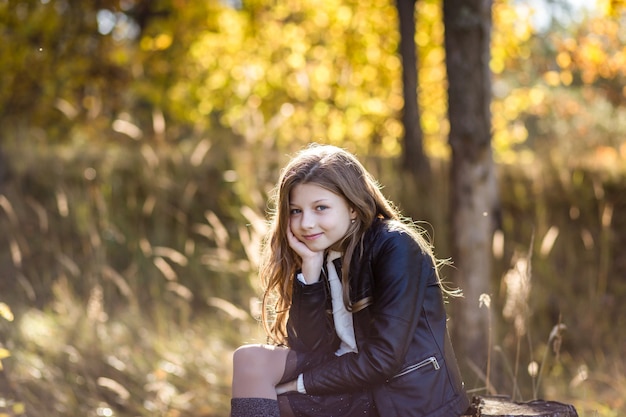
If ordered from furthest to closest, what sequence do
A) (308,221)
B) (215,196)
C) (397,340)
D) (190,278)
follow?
(215,196), (190,278), (308,221), (397,340)

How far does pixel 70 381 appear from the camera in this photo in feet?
14.8

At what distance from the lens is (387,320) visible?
248cm

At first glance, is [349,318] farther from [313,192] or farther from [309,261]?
[313,192]

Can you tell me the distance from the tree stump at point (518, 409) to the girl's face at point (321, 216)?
74 cm

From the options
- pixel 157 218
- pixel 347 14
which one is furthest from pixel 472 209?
pixel 347 14

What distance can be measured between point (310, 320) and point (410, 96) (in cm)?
525

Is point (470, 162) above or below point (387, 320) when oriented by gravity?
above

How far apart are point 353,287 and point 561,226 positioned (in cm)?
434

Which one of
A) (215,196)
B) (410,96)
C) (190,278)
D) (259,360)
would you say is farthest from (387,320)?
(410,96)

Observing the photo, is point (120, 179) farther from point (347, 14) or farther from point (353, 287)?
point (353, 287)

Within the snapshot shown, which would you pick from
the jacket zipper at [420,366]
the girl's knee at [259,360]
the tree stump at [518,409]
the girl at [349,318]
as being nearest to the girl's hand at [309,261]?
the girl at [349,318]

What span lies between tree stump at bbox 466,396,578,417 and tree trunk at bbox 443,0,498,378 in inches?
64.1

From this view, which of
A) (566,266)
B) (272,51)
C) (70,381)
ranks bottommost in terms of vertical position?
(70,381)

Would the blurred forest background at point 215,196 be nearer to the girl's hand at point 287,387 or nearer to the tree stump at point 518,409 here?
the tree stump at point 518,409
